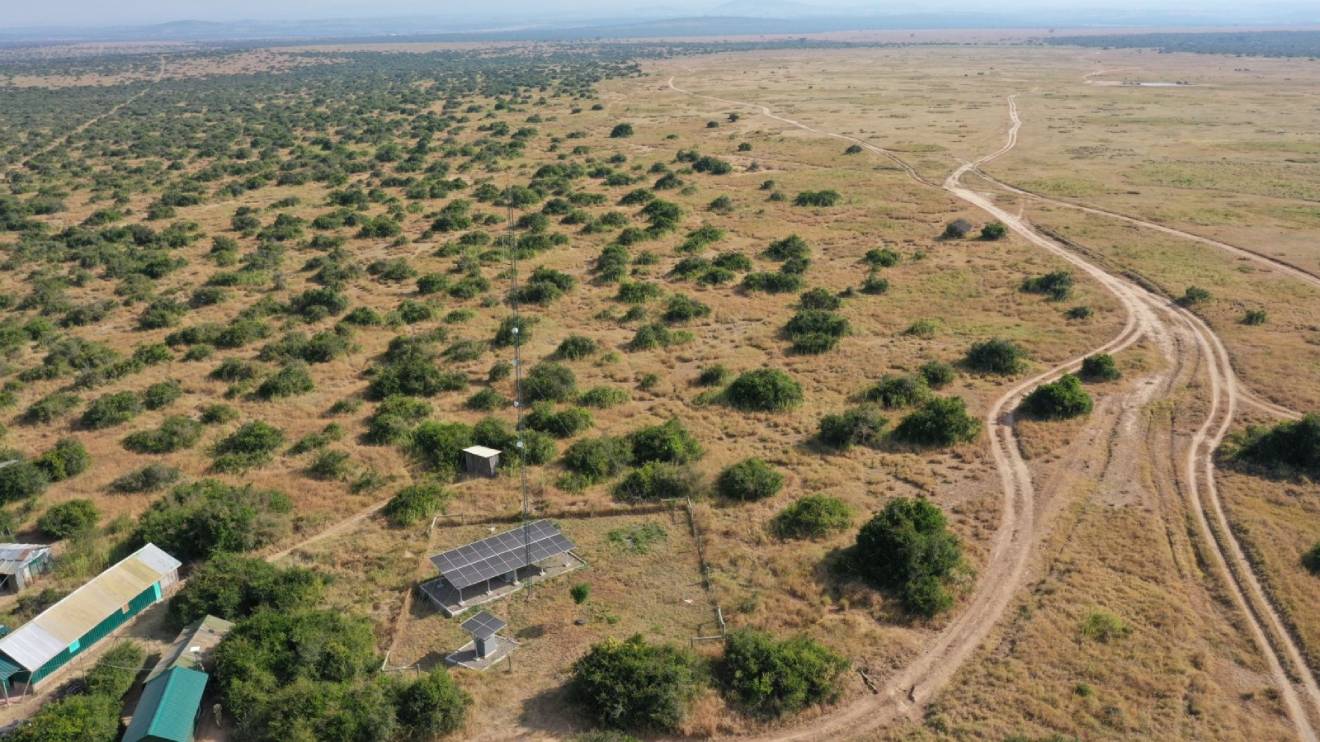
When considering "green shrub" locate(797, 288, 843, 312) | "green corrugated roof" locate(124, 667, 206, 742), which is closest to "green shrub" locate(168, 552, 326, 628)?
"green corrugated roof" locate(124, 667, 206, 742)

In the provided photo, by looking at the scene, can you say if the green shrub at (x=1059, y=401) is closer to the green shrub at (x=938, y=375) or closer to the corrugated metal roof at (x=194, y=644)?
the green shrub at (x=938, y=375)

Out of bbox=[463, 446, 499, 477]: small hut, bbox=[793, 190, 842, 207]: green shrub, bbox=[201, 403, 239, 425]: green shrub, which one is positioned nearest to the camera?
bbox=[463, 446, 499, 477]: small hut

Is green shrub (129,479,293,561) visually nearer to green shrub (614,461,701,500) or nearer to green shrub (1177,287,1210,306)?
green shrub (614,461,701,500)

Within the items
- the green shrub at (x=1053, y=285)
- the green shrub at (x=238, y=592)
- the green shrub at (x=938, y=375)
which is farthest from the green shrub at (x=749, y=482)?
the green shrub at (x=1053, y=285)

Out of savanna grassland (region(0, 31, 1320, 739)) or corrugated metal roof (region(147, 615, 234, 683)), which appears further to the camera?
savanna grassland (region(0, 31, 1320, 739))

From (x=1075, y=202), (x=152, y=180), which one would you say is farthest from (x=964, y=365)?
(x=152, y=180)

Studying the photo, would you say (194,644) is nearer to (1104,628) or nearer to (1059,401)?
(1104,628)

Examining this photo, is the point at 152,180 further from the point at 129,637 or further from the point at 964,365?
the point at 964,365
